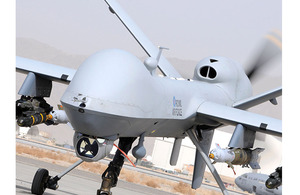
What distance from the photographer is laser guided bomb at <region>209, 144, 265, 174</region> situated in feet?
40.7

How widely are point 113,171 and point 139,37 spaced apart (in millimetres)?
5457

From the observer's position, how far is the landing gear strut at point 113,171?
13250 mm

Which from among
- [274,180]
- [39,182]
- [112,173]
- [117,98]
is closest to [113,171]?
[112,173]

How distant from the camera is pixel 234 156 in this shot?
1290cm

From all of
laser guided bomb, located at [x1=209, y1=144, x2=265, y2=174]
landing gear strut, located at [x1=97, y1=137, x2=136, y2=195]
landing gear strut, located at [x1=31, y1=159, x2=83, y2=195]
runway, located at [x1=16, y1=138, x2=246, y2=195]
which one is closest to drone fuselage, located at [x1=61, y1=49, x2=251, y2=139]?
landing gear strut, located at [x1=97, y1=137, x2=136, y2=195]

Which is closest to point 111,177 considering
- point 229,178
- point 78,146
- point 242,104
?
point 78,146

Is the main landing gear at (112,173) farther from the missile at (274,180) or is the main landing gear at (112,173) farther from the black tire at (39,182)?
the missile at (274,180)

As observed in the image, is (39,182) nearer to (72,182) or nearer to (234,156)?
(234,156)

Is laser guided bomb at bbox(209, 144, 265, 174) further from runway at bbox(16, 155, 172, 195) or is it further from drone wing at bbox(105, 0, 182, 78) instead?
runway at bbox(16, 155, 172, 195)

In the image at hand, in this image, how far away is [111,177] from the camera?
13.5 meters

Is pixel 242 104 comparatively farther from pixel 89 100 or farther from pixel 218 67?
pixel 89 100

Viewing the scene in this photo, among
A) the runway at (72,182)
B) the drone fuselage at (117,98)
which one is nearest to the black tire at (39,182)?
the runway at (72,182)

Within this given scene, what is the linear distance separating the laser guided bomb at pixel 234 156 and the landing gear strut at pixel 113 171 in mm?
2266
